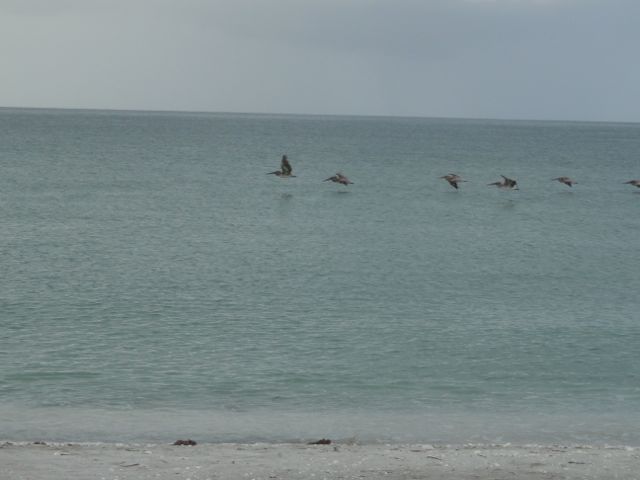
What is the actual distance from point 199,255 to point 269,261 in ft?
8.83

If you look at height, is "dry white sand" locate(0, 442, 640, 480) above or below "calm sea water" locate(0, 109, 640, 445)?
above

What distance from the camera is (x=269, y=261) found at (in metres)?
39.6

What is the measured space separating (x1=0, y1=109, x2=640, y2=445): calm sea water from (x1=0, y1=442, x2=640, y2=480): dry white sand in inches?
67.9

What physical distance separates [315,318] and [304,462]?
13310 mm

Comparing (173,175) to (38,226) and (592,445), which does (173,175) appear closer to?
(38,226)

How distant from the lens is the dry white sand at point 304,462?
14.9m

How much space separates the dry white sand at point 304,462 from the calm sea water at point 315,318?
67.9 inches

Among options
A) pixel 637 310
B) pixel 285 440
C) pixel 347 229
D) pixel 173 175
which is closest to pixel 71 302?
pixel 285 440

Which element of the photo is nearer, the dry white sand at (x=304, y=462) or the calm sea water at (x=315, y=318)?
the dry white sand at (x=304, y=462)

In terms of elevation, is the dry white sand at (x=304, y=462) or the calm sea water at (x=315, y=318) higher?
the dry white sand at (x=304, y=462)

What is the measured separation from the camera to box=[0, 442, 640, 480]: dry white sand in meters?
14.9

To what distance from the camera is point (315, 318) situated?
94.8ft

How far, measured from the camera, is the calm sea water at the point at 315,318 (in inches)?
785

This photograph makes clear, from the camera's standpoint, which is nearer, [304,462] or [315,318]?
[304,462]
